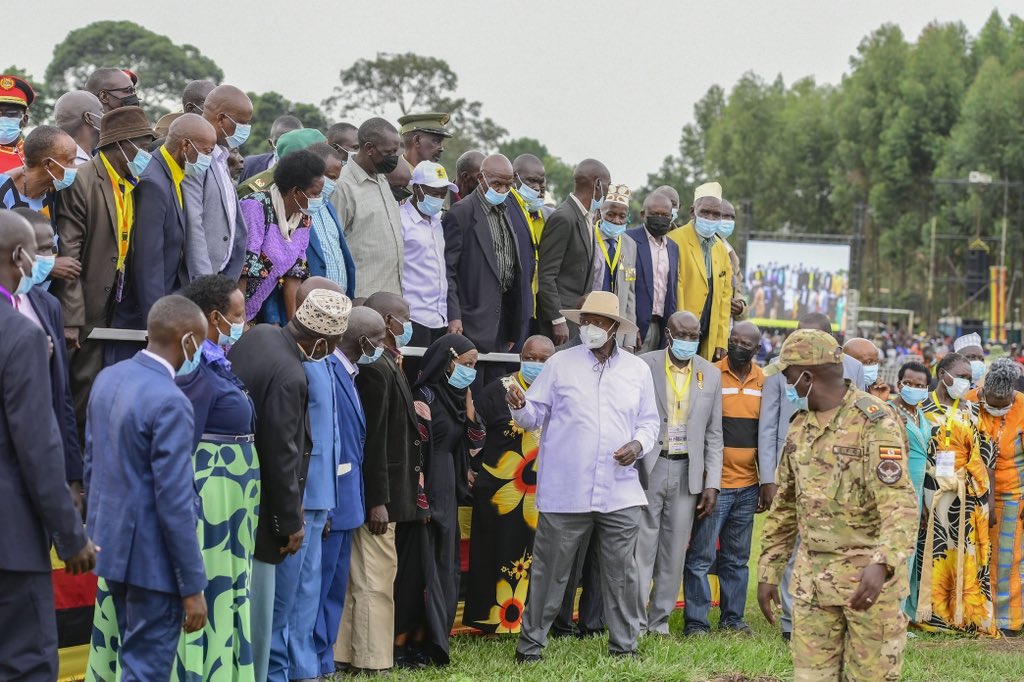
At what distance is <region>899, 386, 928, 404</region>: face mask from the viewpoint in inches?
424

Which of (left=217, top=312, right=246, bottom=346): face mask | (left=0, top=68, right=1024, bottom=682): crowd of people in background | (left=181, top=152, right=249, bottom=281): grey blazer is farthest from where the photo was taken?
(left=181, top=152, right=249, bottom=281): grey blazer

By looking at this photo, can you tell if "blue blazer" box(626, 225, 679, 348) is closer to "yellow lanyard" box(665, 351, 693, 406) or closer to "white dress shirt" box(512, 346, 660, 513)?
"yellow lanyard" box(665, 351, 693, 406)

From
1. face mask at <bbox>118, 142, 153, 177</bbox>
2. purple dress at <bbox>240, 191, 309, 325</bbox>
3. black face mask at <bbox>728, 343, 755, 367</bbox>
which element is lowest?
black face mask at <bbox>728, 343, 755, 367</bbox>

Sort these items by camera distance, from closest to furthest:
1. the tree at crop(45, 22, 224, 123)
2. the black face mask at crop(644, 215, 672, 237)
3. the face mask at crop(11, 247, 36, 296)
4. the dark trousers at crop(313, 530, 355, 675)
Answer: the face mask at crop(11, 247, 36, 296)
the dark trousers at crop(313, 530, 355, 675)
the black face mask at crop(644, 215, 672, 237)
the tree at crop(45, 22, 224, 123)

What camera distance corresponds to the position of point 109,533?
5.18m

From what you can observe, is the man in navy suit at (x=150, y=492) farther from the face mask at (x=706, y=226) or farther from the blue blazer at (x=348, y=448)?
the face mask at (x=706, y=226)

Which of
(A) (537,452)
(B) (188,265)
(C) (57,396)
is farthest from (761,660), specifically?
(C) (57,396)

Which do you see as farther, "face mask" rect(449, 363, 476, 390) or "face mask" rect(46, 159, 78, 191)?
"face mask" rect(449, 363, 476, 390)

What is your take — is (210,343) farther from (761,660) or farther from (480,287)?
(761,660)

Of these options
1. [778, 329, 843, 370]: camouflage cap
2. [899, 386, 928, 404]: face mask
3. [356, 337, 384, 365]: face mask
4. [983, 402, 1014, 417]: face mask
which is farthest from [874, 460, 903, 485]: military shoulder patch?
[983, 402, 1014, 417]: face mask

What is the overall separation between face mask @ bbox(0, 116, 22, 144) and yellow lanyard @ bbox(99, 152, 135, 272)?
0.95 m

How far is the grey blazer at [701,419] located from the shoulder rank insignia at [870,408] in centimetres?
328

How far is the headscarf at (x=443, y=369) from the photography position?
8.05 metres

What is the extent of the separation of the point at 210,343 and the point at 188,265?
132 cm
